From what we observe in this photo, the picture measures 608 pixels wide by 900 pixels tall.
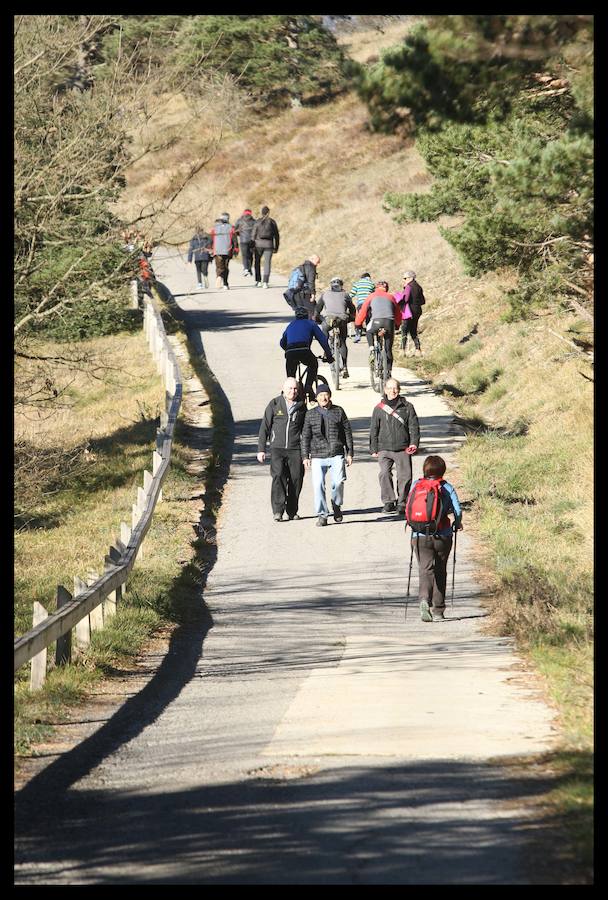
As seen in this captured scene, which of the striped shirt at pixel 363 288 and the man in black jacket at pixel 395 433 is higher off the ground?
→ the striped shirt at pixel 363 288

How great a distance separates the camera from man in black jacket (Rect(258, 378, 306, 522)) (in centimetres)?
1694

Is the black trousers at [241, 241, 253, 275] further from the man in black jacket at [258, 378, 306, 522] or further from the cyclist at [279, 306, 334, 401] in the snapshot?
the man in black jacket at [258, 378, 306, 522]

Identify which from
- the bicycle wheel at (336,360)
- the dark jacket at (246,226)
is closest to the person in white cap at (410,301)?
the bicycle wheel at (336,360)

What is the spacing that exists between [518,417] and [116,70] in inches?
377

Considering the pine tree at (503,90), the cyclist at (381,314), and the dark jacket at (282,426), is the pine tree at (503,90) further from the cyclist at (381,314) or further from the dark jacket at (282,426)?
the cyclist at (381,314)

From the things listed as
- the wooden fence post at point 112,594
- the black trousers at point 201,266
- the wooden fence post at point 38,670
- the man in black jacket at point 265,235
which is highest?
the man in black jacket at point 265,235

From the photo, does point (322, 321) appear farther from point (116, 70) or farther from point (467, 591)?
point (467, 591)

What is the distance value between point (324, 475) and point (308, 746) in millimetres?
8324

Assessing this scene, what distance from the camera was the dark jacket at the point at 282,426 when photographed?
667 inches

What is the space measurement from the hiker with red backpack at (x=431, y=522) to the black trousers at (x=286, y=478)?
14.5ft

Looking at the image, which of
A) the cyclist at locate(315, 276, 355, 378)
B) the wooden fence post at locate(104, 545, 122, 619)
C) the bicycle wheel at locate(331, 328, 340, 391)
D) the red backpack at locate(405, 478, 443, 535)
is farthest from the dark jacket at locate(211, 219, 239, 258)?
the red backpack at locate(405, 478, 443, 535)
